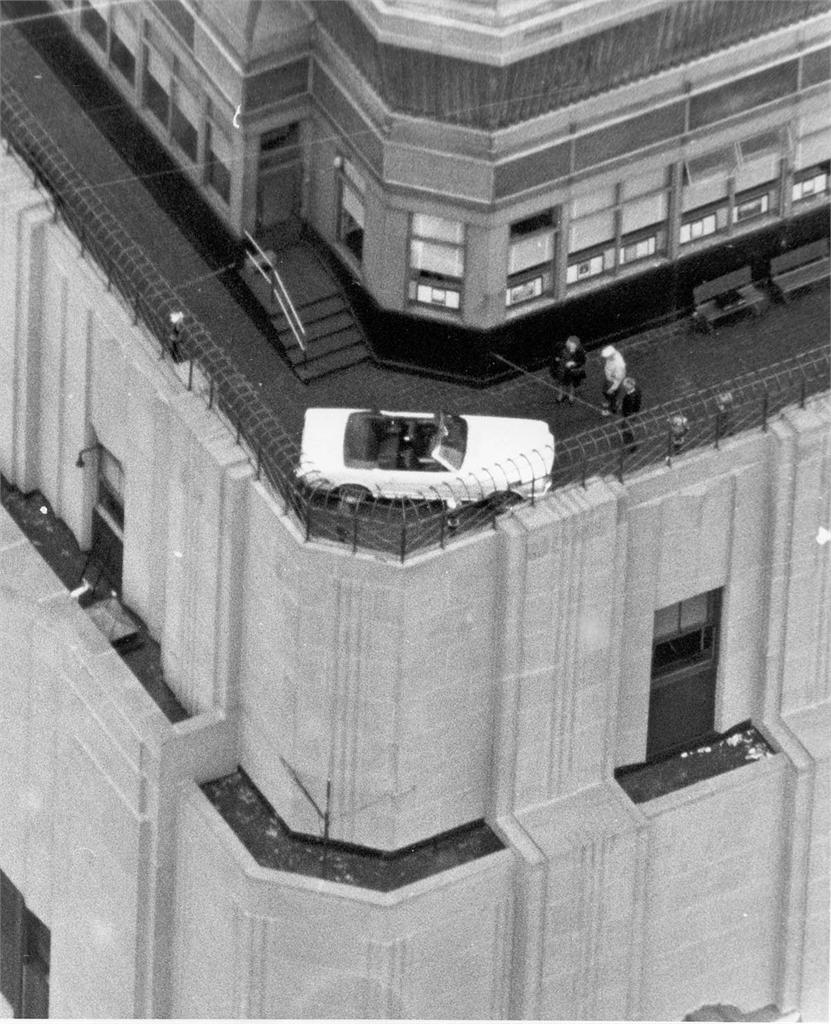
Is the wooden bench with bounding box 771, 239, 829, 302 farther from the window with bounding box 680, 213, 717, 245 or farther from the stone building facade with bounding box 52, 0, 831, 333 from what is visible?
the window with bounding box 680, 213, 717, 245

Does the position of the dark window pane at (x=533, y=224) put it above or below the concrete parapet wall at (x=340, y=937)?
above

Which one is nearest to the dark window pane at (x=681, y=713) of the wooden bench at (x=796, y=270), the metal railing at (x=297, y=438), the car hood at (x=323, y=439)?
the metal railing at (x=297, y=438)

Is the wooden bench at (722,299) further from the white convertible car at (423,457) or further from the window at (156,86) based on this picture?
the window at (156,86)

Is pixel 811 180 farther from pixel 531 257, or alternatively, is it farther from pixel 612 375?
pixel 612 375

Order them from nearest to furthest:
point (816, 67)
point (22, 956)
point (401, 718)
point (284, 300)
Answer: point (401, 718) < point (816, 67) < point (284, 300) < point (22, 956)

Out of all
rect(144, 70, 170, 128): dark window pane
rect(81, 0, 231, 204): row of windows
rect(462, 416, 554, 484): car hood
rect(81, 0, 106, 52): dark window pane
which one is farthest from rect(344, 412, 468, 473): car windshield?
rect(81, 0, 106, 52): dark window pane

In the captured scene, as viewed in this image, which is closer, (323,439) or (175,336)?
(323,439)

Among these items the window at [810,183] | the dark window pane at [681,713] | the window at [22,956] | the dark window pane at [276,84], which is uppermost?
the dark window pane at [276,84]

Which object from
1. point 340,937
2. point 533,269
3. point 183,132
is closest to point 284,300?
point 183,132
